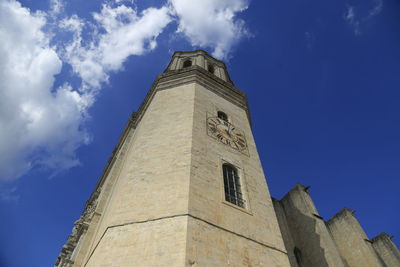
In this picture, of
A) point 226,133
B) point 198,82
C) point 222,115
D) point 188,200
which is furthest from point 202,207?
point 198,82

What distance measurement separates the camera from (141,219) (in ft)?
25.7

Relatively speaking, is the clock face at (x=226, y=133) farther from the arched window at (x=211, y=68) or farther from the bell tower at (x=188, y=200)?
the arched window at (x=211, y=68)

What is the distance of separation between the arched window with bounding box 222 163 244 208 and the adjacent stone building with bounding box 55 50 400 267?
41 mm

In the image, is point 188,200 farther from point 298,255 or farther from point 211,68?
point 211,68

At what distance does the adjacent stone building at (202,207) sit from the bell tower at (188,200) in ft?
0.11

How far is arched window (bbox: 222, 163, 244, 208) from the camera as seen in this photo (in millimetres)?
9469

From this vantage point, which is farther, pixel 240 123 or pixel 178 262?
pixel 240 123

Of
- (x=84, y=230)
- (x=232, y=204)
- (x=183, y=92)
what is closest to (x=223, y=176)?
(x=232, y=204)

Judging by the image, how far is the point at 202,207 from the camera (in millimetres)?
8125

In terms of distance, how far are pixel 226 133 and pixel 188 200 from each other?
198 inches

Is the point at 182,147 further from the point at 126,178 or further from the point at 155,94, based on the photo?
the point at 155,94

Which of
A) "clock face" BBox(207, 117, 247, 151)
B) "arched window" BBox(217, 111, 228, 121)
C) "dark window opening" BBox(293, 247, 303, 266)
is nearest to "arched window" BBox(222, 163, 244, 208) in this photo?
"clock face" BBox(207, 117, 247, 151)

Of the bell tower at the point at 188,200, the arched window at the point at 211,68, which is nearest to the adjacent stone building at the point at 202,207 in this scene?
the bell tower at the point at 188,200

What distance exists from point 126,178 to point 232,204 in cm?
356
